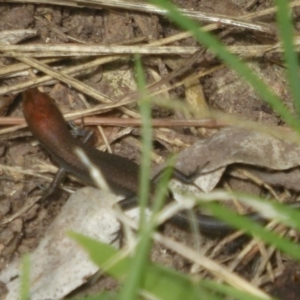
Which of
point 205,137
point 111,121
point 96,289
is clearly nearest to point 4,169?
point 111,121

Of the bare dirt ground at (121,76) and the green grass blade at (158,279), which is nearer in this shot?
the green grass blade at (158,279)

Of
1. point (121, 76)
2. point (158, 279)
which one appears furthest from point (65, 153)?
point (158, 279)

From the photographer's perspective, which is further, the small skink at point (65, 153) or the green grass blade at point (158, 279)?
the small skink at point (65, 153)

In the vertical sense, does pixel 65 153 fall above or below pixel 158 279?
below

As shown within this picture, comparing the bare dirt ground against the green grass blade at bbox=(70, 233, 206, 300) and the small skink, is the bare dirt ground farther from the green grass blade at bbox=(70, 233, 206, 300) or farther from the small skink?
the green grass blade at bbox=(70, 233, 206, 300)

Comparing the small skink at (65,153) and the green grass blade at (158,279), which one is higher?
the green grass blade at (158,279)

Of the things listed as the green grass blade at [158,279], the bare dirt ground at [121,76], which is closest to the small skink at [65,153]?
the bare dirt ground at [121,76]

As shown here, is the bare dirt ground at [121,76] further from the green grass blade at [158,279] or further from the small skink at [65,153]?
the green grass blade at [158,279]

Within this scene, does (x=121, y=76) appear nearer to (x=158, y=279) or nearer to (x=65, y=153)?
(x=65, y=153)

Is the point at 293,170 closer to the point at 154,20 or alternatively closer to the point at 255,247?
the point at 255,247
